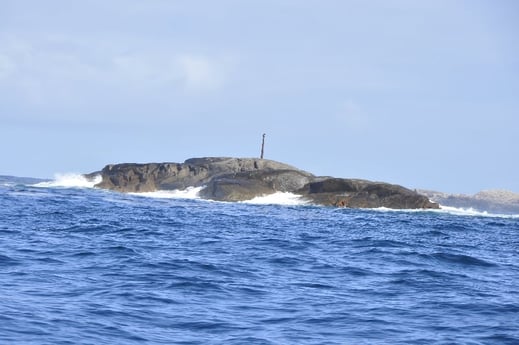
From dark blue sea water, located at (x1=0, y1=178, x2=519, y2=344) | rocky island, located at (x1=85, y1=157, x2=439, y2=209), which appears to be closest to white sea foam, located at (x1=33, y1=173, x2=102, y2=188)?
rocky island, located at (x1=85, y1=157, x2=439, y2=209)

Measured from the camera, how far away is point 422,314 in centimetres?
1659

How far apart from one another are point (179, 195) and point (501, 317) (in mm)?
64490

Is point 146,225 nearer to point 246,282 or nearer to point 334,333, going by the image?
point 246,282

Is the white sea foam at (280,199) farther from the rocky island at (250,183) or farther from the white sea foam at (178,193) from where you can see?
the white sea foam at (178,193)

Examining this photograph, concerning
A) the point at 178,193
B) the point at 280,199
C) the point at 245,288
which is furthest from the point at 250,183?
the point at 245,288

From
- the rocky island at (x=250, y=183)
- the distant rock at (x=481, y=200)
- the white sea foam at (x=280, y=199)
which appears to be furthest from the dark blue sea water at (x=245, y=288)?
the distant rock at (x=481, y=200)

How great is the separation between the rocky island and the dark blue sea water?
37.9 metres

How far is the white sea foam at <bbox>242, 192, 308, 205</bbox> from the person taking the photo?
71188 millimetres

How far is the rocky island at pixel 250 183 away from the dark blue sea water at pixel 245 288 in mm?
37909

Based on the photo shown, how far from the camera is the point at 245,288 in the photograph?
61.6ft

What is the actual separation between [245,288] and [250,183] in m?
55.8

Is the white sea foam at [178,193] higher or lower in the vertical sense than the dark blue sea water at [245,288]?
higher

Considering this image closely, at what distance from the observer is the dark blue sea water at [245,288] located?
47.0ft

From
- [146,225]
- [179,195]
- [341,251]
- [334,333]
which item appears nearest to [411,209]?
[179,195]
